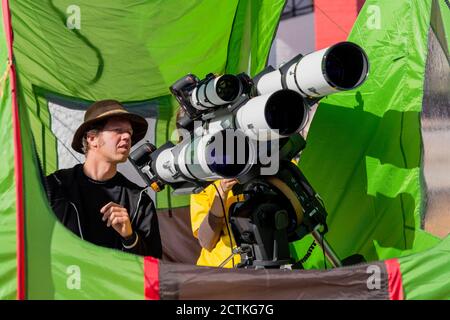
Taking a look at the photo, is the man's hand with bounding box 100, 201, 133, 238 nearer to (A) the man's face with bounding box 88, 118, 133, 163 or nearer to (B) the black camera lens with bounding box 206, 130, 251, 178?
(A) the man's face with bounding box 88, 118, 133, 163

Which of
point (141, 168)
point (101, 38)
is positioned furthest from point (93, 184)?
point (101, 38)

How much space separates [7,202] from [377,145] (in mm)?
1498

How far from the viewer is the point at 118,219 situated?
246 cm

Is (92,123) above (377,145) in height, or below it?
above

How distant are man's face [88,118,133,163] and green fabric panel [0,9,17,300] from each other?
2.26 ft

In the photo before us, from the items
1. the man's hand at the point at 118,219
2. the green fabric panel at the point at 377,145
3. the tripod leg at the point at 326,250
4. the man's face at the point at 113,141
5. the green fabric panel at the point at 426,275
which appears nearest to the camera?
the green fabric panel at the point at 426,275

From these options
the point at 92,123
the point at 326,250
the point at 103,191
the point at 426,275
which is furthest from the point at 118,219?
the point at 426,275

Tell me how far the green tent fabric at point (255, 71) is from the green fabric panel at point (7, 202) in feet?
0.97

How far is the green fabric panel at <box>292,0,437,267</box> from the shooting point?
270cm

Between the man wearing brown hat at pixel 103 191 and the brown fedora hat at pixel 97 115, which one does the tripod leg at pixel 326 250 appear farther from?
the brown fedora hat at pixel 97 115

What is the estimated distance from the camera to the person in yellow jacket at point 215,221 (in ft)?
7.74

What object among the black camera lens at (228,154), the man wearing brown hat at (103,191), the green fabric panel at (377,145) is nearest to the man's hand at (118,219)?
the man wearing brown hat at (103,191)

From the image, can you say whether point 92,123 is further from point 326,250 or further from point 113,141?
point 326,250
